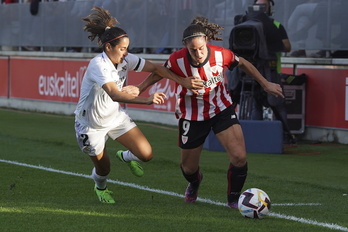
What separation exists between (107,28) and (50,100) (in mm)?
15388

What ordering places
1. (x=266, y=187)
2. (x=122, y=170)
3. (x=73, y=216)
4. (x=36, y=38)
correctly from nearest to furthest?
1. (x=73, y=216)
2. (x=266, y=187)
3. (x=122, y=170)
4. (x=36, y=38)

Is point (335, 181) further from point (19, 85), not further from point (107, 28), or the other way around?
point (19, 85)

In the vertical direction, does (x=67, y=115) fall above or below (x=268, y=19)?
below

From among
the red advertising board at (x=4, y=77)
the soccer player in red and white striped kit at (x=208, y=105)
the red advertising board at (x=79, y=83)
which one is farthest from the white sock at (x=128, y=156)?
the red advertising board at (x=4, y=77)

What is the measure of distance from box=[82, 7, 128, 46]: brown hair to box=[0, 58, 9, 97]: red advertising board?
Answer: 17.2 meters

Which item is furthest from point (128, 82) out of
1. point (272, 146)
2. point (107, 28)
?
point (107, 28)

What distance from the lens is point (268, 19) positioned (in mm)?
15422

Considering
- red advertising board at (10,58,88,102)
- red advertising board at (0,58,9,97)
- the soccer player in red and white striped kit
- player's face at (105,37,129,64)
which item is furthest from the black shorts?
red advertising board at (0,58,9,97)

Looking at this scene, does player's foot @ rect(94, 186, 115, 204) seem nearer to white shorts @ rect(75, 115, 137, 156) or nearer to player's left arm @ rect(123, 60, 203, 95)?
white shorts @ rect(75, 115, 137, 156)

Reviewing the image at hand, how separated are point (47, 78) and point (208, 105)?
15.8 meters

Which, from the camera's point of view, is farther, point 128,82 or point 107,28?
point 128,82

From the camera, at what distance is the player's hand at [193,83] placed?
9031 mm

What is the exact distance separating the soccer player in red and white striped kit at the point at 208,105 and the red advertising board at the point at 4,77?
17.3 metres

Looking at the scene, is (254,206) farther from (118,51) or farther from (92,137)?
(118,51)
